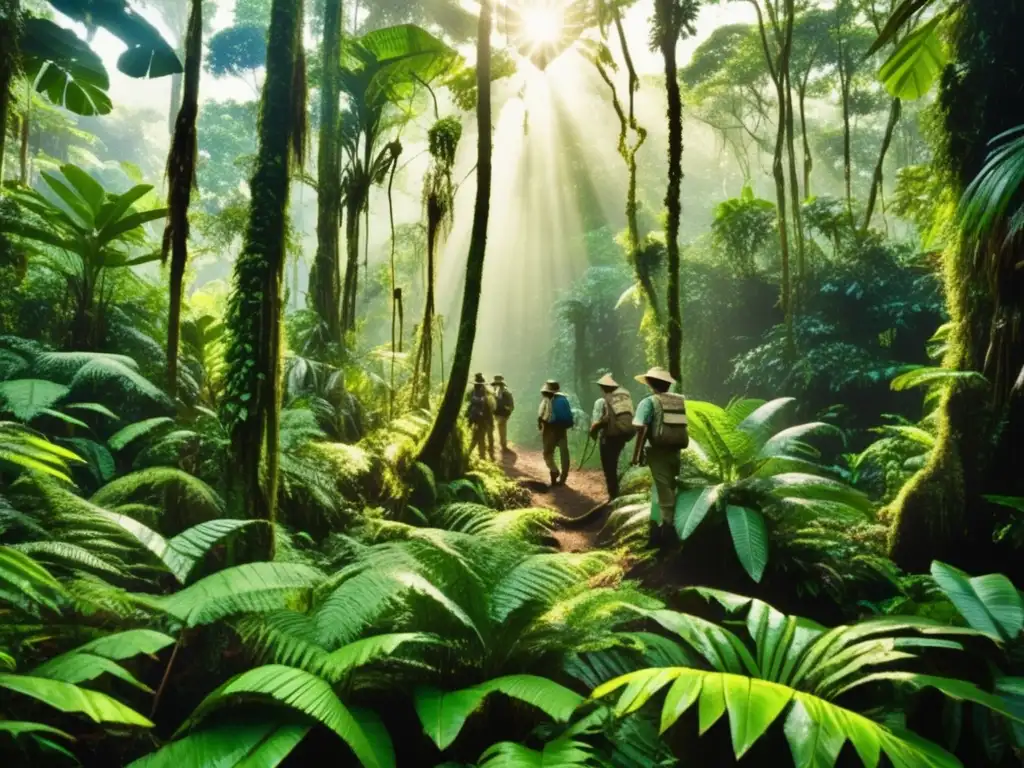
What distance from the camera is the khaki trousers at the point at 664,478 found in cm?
536

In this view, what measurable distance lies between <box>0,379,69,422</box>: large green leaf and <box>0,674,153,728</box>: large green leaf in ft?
9.40

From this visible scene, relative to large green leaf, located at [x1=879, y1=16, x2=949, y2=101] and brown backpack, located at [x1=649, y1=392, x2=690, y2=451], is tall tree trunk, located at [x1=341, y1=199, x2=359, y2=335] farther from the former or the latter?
large green leaf, located at [x1=879, y1=16, x2=949, y2=101]

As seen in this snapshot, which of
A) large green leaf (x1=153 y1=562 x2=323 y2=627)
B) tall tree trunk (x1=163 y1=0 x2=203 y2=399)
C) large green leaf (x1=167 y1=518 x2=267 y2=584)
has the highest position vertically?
tall tree trunk (x1=163 y1=0 x2=203 y2=399)

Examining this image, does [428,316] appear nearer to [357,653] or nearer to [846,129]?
[357,653]

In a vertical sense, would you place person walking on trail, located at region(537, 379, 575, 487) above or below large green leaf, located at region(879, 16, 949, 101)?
below

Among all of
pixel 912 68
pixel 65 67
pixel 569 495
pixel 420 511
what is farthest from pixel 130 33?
pixel 569 495

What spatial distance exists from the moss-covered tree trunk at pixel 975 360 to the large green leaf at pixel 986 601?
143 cm

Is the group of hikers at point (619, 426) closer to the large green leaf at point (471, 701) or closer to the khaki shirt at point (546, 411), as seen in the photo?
the khaki shirt at point (546, 411)

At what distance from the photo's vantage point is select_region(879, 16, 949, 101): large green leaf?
3483 millimetres

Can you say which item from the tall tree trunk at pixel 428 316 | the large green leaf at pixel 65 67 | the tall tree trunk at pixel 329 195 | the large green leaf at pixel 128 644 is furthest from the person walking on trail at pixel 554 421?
the large green leaf at pixel 128 644

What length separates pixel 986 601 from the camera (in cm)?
330

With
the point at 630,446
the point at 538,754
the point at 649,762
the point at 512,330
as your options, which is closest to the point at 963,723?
the point at 649,762

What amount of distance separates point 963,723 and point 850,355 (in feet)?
36.6

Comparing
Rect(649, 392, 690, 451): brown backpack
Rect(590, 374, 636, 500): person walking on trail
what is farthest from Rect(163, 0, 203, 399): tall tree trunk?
Rect(590, 374, 636, 500): person walking on trail
